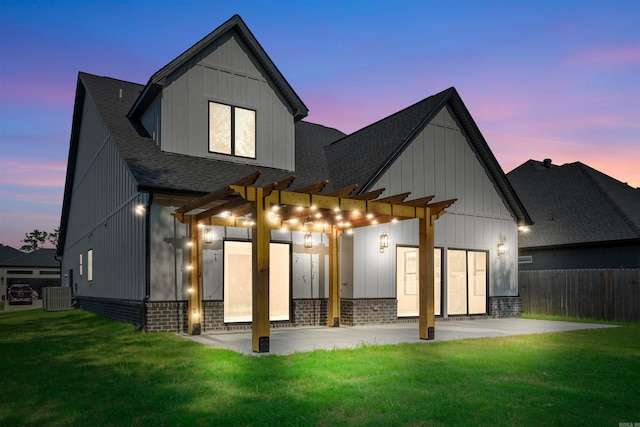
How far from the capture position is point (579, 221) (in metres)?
24.2

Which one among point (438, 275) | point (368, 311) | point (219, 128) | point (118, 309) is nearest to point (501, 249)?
point (438, 275)

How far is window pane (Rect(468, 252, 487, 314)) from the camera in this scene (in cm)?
1903

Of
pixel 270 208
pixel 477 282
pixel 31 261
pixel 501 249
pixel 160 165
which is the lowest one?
pixel 31 261

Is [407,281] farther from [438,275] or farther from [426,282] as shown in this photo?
[426,282]

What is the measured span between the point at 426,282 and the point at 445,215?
6138mm

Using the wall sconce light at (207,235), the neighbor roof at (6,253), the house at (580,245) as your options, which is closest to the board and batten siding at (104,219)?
the wall sconce light at (207,235)

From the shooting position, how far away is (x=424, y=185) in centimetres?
1762

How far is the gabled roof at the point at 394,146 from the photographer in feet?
55.3

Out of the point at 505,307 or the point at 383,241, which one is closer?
the point at 383,241

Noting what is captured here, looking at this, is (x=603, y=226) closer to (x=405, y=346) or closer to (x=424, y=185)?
(x=424, y=185)

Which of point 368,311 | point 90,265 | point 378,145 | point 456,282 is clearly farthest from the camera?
point 90,265

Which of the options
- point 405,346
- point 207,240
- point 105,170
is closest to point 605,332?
point 405,346

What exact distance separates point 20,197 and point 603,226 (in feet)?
163

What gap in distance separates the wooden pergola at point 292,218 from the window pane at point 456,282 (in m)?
4.89
